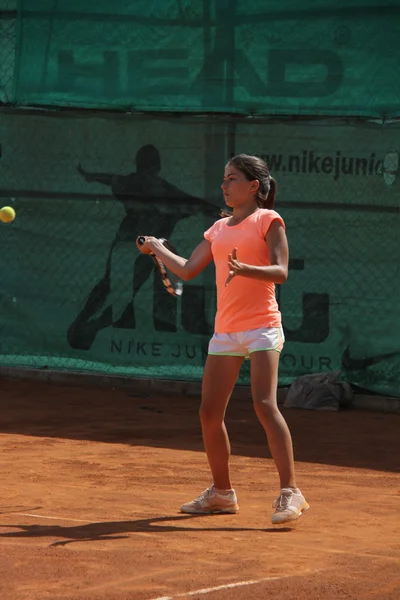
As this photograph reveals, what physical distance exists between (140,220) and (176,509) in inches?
217

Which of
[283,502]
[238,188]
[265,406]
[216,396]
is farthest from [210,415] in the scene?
[238,188]

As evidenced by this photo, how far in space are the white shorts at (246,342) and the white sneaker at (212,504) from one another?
76cm

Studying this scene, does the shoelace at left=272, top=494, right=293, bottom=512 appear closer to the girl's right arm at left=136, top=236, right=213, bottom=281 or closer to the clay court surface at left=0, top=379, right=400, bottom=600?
the clay court surface at left=0, top=379, right=400, bottom=600

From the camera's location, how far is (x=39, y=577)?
5328 mm

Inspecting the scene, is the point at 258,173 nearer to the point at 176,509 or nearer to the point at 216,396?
the point at 216,396

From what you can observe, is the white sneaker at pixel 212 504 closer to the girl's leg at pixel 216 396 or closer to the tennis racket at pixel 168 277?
the girl's leg at pixel 216 396

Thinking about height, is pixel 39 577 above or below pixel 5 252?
below

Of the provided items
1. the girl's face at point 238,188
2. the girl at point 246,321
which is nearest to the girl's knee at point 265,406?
the girl at point 246,321

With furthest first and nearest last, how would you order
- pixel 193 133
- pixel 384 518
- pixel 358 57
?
pixel 193 133 → pixel 358 57 → pixel 384 518

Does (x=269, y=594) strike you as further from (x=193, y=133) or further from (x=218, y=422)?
(x=193, y=133)

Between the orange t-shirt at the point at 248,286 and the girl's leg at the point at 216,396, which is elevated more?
the orange t-shirt at the point at 248,286

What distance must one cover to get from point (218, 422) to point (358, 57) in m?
5.39

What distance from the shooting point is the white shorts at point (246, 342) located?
6504mm

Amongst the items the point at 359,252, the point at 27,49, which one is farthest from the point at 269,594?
the point at 27,49
